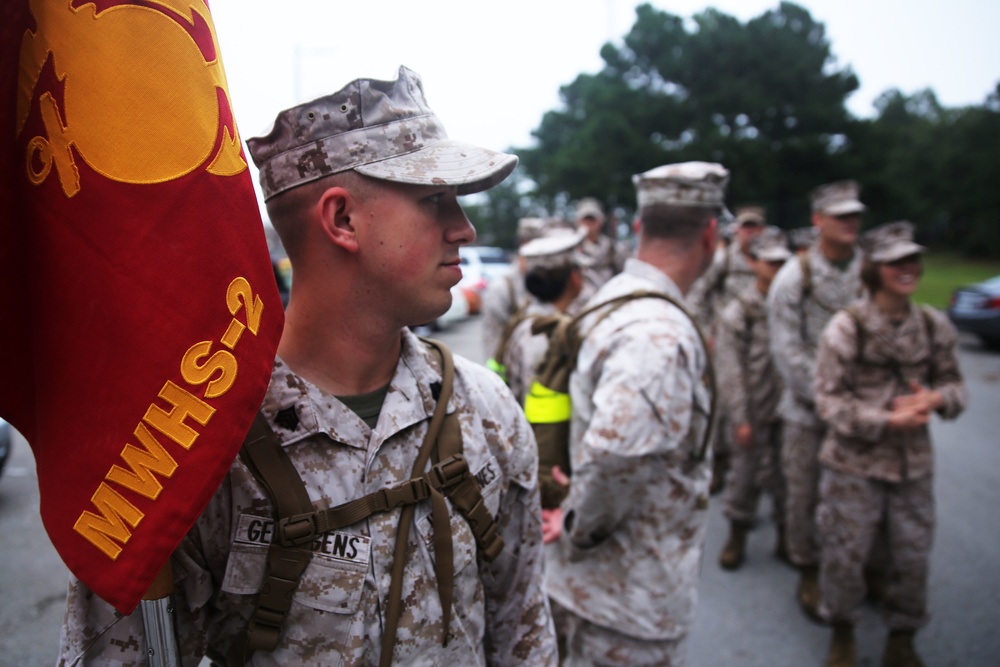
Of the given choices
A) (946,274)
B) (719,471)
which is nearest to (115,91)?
(719,471)

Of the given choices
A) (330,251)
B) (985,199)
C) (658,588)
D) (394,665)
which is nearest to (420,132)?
(330,251)

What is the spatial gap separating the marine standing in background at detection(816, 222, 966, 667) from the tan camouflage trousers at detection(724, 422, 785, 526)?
1.23m

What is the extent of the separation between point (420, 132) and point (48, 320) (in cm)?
80

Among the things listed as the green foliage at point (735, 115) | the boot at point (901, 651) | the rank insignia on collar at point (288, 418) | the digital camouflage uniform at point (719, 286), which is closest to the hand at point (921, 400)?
the boot at point (901, 651)

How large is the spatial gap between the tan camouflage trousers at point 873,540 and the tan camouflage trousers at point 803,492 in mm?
671

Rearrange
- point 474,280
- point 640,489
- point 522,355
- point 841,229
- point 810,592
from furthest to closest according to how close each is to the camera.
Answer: point 474,280 → point 841,229 → point 810,592 → point 522,355 → point 640,489

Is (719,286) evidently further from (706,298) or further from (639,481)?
(639,481)

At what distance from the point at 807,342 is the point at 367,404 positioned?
13.0ft

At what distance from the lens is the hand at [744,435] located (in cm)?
507

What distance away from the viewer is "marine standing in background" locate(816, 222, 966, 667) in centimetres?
350

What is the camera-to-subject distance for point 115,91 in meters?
0.94

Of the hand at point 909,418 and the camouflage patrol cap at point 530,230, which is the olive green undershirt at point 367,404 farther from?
the camouflage patrol cap at point 530,230

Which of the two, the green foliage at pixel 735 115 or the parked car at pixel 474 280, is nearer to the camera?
the parked car at pixel 474 280

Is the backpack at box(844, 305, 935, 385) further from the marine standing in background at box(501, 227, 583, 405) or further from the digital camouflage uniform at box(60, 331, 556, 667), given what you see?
the digital camouflage uniform at box(60, 331, 556, 667)
